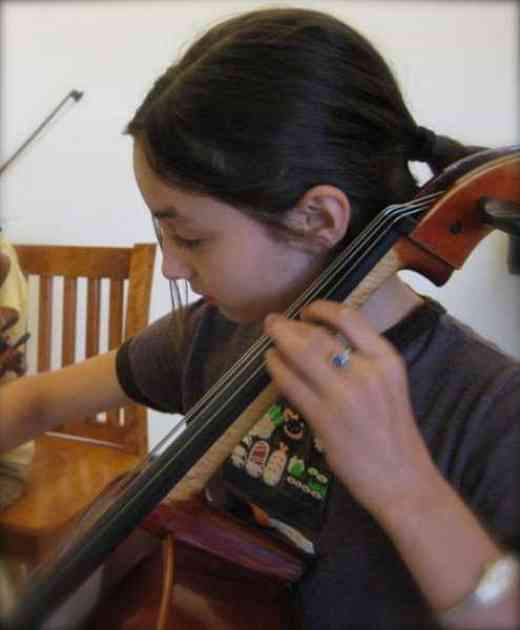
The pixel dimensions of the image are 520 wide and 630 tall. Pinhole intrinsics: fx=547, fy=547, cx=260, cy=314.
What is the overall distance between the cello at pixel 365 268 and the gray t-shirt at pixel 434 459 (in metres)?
0.04

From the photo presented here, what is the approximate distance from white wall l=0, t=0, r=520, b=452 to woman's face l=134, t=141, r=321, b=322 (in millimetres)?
105

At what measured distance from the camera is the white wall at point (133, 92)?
30 centimetres

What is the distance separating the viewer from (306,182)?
38 cm

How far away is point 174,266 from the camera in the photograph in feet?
1.41

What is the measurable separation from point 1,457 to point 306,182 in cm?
32

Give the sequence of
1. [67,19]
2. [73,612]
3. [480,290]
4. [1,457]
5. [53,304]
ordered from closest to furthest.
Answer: [73,612] < [67,19] < [1,457] < [53,304] < [480,290]

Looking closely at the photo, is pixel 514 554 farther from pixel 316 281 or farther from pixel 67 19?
pixel 67 19

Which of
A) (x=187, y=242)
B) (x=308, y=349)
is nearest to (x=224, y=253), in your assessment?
(x=187, y=242)

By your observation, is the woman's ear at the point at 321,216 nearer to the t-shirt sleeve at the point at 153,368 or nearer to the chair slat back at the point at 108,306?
the t-shirt sleeve at the point at 153,368

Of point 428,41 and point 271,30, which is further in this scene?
point 428,41

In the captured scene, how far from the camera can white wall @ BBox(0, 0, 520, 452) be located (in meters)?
0.30

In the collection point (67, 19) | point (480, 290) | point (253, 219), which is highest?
point (67, 19)

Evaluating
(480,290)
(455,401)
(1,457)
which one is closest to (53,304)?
(1,457)

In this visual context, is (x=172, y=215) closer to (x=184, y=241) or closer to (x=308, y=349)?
(x=184, y=241)
